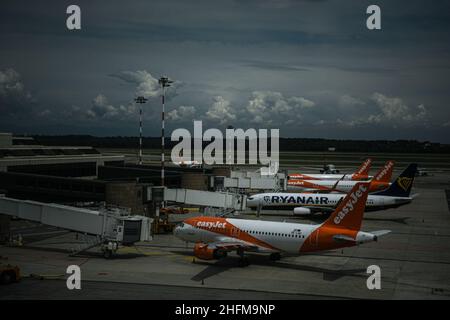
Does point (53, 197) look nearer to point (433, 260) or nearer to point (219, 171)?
point (219, 171)

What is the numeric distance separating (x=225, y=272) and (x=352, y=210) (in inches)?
471

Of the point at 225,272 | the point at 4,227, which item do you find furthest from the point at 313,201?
the point at 4,227

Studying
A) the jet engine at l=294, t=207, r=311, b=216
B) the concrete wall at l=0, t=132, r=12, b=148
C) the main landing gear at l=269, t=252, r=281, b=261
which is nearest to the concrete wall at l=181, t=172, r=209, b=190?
the jet engine at l=294, t=207, r=311, b=216

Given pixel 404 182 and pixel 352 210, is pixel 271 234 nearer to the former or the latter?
pixel 352 210

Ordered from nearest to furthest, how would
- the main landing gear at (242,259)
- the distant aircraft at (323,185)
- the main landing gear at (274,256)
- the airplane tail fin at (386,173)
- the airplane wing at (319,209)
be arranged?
the main landing gear at (242,259) → the main landing gear at (274,256) → the airplane wing at (319,209) → the airplane tail fin at (386,173) → the distant aircraft at (323,185)

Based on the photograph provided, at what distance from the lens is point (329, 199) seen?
255 feet

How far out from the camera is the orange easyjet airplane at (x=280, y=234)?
1688 inches

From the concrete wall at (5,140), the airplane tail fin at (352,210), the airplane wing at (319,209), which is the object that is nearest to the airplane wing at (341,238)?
the airplane tail fin at (352,210)

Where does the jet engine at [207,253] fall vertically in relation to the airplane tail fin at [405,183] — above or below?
below

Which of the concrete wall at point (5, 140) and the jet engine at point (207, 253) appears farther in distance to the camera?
the concrete wall at point (5, 140)

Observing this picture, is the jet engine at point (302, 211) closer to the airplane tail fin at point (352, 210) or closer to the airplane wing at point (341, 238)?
the airplane tail fin at point (352, 210)

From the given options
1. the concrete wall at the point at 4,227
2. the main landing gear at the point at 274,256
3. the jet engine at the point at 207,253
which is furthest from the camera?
the concrete wall at the point at 4,227

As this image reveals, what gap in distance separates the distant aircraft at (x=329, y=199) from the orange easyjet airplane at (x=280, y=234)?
29.2 m

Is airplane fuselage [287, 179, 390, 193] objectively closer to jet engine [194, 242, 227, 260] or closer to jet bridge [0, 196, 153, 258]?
jet bridge [0, 196, 153, 258]
